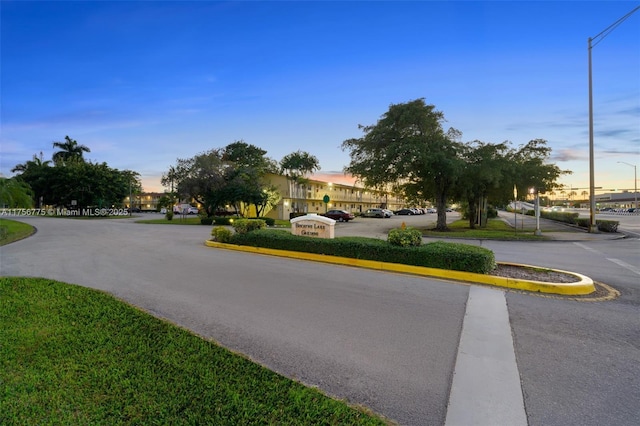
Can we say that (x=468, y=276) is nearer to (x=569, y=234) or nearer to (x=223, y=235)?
(x=223, y=235)

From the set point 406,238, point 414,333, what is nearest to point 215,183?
point 406,238

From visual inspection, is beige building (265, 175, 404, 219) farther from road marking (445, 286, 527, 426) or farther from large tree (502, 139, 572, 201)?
road marking (445, 286, 527, 426)

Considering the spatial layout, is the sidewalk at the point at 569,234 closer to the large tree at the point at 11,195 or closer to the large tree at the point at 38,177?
the large tree at the point at 11,195

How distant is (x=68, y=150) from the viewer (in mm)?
61344

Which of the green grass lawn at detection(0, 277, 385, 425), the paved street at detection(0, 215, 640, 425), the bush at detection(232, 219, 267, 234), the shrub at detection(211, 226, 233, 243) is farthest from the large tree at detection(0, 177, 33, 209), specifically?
the green grass lawn at detection(0, 277, 385, 425)

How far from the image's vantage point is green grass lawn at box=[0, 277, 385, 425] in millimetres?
2670

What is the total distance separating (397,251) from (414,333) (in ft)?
14.8

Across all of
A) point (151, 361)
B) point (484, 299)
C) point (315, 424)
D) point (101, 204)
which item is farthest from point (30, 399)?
point (101, 204)

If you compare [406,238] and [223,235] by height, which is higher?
[406,238]

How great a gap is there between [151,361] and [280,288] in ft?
11.0

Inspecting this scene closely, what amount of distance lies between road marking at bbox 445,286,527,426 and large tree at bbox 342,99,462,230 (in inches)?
660

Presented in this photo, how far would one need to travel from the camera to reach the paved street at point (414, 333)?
2.97m

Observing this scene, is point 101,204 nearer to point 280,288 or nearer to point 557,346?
point 280,288

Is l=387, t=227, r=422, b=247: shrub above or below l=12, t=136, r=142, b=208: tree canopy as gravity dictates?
below
